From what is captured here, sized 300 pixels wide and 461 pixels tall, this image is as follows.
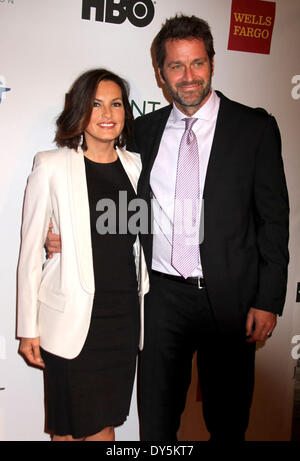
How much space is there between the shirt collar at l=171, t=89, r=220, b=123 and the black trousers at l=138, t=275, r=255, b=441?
0.76 metres

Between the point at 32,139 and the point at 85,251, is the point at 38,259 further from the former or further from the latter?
the point at 32,139

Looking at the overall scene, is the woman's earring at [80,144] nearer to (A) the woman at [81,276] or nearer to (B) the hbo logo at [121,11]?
(A) the woman at [81,276]

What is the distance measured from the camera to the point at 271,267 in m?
1.95

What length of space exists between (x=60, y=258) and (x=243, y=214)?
31.9 inches

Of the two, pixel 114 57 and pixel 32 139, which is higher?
pixel 114 57

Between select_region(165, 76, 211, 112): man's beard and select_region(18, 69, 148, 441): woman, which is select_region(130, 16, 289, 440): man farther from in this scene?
select_region(18, 69, 148, 441): woman

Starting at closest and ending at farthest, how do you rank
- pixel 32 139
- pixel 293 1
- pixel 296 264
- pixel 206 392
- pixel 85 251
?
pixel 85 251
pixel 206 392
pixel 32 139
pixel 293 1
pixel 296 264

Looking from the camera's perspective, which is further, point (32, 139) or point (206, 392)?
point (32, 139)

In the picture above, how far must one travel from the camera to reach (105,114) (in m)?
1.85

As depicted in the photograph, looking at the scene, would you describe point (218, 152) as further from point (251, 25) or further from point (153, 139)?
point (251, 25)

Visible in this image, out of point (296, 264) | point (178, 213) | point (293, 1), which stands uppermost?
point (293, 1)

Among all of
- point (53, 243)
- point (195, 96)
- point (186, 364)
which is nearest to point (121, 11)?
point (195, 96)

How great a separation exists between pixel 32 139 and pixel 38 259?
2.50 ft
